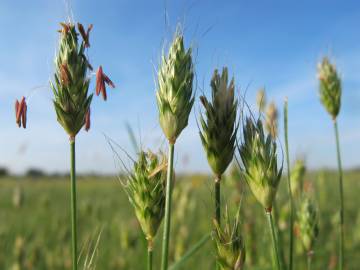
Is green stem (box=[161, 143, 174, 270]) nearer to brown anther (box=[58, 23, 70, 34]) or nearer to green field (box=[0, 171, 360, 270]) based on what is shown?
brown anther (box=[58, 23, 70, 34])

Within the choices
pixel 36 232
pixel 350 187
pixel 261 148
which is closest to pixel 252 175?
pixel 261 148

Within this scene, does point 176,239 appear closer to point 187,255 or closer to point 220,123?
point 187,255

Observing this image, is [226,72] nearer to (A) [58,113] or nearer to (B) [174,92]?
(B) [174,92]

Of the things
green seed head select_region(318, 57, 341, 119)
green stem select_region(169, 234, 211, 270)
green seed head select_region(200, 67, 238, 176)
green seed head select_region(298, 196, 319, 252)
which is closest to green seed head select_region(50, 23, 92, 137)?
green seed head select_region(200, 67, 238, 176)

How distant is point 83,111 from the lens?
4.07 feet

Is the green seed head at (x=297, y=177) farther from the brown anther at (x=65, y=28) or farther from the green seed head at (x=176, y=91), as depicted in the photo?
the brown anther at (x=65, y=28)

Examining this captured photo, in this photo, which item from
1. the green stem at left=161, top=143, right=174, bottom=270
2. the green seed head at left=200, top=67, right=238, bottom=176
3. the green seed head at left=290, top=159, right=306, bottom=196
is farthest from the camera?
the green seed head at left=290, top=159, right=306, bottom=196

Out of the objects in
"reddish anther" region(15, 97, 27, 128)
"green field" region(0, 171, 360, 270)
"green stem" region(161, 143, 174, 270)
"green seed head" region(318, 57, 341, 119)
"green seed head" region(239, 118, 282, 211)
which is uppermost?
"green seed head" region(318, 57, 341, 119)

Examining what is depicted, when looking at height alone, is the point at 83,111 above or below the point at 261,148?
above

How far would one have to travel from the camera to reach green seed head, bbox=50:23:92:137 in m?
1.21

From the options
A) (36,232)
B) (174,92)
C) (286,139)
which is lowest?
(36,232)

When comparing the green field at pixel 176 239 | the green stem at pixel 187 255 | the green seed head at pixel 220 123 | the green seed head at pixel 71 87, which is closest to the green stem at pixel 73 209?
the green seed head at pixel 71 87

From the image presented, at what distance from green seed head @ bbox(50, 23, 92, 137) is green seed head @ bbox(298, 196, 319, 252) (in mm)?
1103

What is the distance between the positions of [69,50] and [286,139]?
0.80 metres
